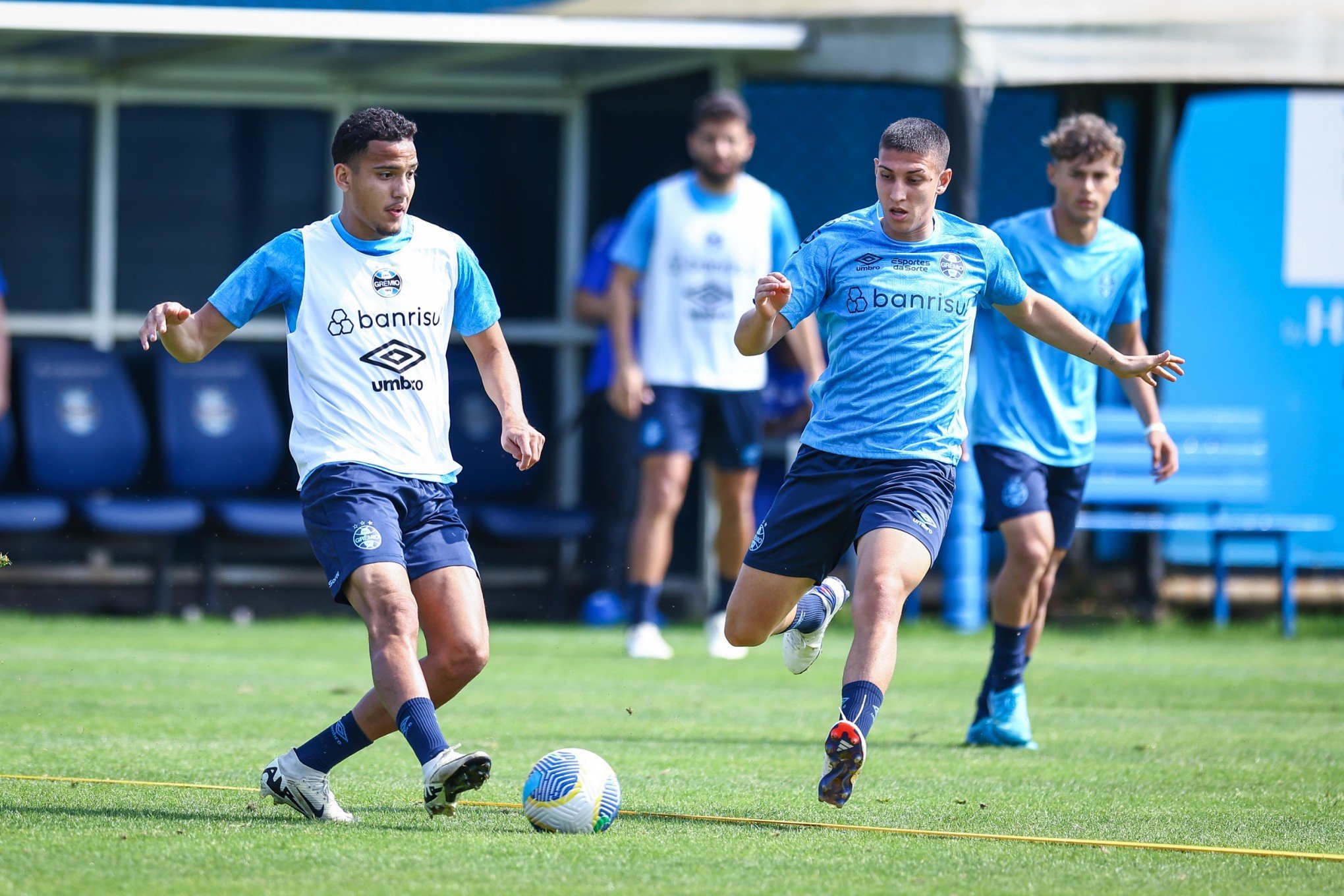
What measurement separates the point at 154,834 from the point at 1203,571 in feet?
32.6

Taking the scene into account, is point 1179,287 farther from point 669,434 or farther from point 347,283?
point 347,283

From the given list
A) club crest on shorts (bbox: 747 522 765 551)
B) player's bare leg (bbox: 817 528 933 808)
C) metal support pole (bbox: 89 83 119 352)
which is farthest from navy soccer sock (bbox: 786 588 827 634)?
metal support pole (bbox: 89 83 119 352)

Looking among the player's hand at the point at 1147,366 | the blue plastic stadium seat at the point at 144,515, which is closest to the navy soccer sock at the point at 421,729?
the player's hand at the point at 1147,366

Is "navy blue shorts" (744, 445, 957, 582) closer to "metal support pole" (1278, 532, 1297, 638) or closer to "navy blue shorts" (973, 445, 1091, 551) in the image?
"navy blue shorts" (973, 445, 1091, 551)

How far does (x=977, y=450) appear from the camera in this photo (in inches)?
310

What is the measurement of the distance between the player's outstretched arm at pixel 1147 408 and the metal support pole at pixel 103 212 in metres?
7.89

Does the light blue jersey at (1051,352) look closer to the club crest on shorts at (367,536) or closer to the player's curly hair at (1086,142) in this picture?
the player's curly hair at (1086,142)

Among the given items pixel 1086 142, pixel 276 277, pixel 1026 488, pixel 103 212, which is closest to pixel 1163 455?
pixel 1026 488

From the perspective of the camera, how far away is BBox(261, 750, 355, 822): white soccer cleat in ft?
18.2

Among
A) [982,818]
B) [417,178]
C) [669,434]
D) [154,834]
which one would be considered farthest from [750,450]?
[154,834]

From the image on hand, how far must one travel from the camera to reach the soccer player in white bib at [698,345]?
35.4 ft

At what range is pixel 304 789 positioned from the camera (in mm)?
5547

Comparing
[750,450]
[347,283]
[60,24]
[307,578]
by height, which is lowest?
[307,578]

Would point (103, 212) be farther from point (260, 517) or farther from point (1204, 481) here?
point (1204, 481)
